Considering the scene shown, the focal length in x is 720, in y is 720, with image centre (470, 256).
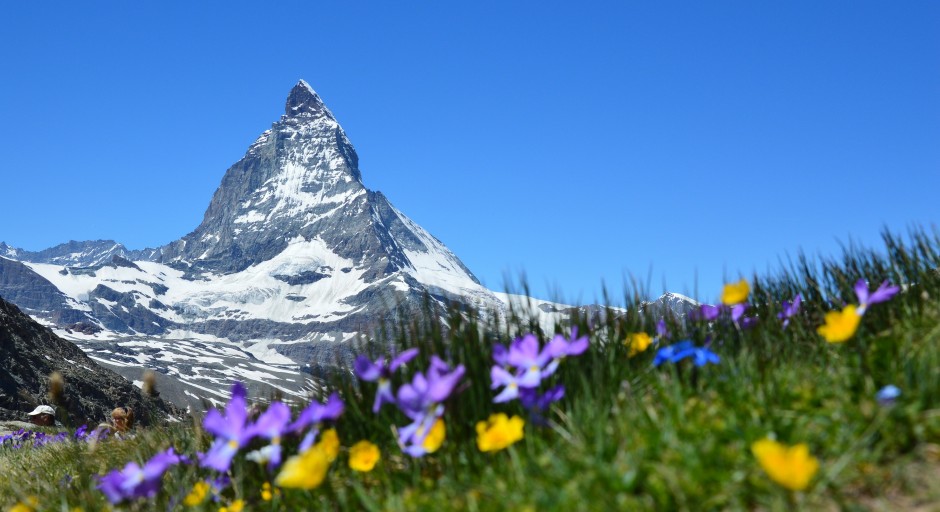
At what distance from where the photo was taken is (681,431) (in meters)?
2.58

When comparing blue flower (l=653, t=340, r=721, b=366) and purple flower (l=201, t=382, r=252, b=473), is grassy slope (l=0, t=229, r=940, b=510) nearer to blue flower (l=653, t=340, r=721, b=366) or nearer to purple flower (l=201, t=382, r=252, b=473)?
blue flower (l=653, t=340, r=721, b=366)

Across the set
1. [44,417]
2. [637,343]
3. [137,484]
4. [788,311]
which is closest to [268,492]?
[137,484]

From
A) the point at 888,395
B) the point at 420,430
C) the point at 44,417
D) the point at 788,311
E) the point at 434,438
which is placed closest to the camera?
the point at 888,395

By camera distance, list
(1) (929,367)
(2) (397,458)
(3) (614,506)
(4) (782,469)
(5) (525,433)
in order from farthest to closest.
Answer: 1. (2) (397,458)
2. (5) (525,433)
3. (1) (929,367)
4. (3) (614,506)
5. (4) (782,469)

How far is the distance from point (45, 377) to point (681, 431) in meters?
18.8

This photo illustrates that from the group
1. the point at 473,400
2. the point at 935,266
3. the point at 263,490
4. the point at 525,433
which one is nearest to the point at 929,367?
the point at 525,433

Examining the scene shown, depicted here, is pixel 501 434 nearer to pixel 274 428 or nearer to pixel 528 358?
pixel 528 358

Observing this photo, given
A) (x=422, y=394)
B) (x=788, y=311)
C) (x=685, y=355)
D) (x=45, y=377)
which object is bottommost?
(x=422, y=394)

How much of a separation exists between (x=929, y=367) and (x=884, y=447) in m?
0.50

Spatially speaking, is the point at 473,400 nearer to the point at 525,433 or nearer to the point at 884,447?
the point at 525,433

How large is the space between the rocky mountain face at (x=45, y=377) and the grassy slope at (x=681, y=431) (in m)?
12.5

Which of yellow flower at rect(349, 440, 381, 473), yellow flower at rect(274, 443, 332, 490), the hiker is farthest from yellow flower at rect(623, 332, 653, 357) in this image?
the hiker

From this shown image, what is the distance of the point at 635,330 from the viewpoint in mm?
4113

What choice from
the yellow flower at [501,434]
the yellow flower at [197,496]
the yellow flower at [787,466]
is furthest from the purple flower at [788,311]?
the yellow flower at [197,496]
